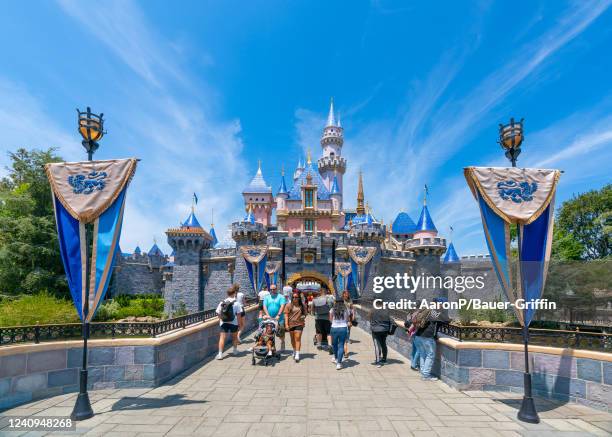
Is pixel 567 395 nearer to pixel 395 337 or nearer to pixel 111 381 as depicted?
pixel 395 337

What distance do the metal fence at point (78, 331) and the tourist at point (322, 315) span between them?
3355 millimetres

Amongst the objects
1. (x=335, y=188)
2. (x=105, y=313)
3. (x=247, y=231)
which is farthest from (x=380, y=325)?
(x=335, y=188)

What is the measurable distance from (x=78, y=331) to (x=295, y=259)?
62.9ft

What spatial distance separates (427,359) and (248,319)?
794 cm

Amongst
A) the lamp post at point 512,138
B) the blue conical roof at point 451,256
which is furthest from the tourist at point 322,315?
the blue conical roof at point 451,256

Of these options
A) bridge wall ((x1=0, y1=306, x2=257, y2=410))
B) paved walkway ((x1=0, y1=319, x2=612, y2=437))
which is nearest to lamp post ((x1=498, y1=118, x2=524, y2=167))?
paved walkway ((x1=0, y1=319, x2=612, y2=437))

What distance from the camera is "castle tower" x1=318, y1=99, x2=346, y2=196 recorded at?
42812 mm

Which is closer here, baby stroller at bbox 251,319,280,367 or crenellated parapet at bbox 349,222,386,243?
baby stroller at bbox 251,319,280,367

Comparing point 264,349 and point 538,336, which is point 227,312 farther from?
point 538,336

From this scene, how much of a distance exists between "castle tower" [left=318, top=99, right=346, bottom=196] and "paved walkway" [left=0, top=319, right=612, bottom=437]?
121 feet

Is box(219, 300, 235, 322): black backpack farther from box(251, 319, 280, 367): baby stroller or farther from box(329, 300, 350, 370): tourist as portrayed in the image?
box(329, 300, 350, 370): tourist

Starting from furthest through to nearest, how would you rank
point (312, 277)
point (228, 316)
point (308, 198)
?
point (308, 198), point (312, 277), point (228, 316)

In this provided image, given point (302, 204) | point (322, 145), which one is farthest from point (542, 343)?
point (322, 145)

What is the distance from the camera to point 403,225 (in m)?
41.3
